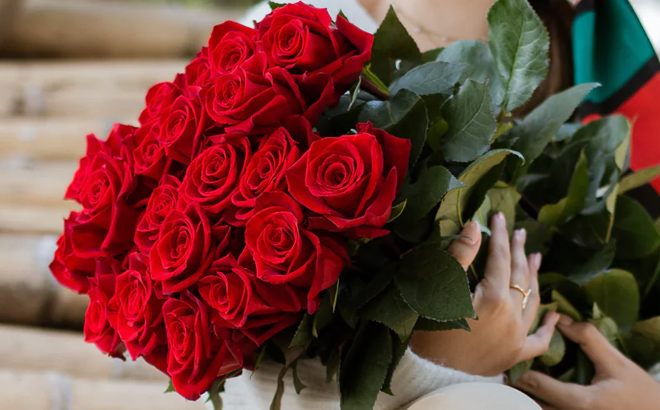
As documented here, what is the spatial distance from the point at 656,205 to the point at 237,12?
188cm

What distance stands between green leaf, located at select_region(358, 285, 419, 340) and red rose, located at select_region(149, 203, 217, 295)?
13 centimetres

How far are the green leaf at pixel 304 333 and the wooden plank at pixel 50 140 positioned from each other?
141cm

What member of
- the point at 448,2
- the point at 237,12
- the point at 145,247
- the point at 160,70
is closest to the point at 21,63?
the point at 160,70

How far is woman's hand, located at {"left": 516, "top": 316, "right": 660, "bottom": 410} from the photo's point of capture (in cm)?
66

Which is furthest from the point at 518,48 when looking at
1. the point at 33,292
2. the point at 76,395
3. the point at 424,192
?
the point at 33,292

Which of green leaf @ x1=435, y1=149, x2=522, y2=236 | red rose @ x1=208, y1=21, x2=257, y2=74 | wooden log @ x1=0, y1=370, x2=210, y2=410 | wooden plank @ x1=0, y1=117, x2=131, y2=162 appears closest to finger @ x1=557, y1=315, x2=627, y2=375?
green leaf @ x1=435, y1=149, x2=522, y2=236

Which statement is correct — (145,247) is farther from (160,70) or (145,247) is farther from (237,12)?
(237,12)

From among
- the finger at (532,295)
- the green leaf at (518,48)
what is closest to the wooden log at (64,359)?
the finger at (532,295)

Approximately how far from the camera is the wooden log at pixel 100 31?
6.88ft

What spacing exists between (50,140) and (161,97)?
135cm

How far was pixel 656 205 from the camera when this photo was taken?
84 centimetres

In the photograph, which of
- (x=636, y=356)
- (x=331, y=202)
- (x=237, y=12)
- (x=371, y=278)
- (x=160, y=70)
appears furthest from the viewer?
(x=237, y=12)

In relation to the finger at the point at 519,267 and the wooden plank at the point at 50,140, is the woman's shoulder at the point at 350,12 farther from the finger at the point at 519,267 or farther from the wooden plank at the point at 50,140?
the wooden plank at the point at 50,140

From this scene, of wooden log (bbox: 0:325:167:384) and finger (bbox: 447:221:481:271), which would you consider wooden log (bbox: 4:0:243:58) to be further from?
finger (bbox: 447:221:481:271)
